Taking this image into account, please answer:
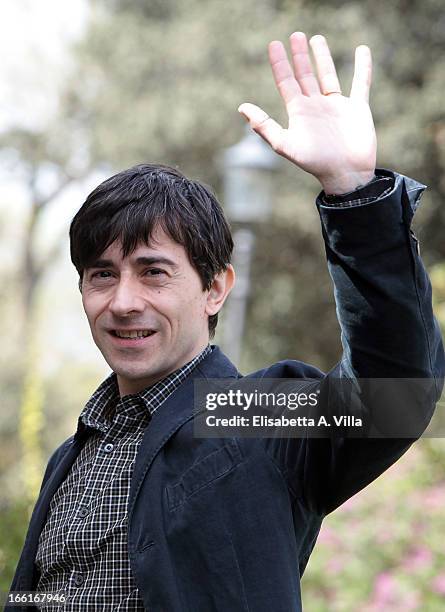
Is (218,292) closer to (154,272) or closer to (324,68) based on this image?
(154,272)

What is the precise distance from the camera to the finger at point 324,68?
1.60 meters

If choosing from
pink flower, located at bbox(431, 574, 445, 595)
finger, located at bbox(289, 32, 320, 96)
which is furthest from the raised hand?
pink flower, located at bbox(431, 574, 445, 595)

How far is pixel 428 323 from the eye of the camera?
4.83 ft

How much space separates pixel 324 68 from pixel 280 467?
682mm

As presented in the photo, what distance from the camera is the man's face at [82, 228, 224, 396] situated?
176 centimetres

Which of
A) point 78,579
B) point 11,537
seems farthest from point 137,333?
point 11,537

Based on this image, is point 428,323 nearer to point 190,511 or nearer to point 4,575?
point 190,511

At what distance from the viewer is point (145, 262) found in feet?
5.79

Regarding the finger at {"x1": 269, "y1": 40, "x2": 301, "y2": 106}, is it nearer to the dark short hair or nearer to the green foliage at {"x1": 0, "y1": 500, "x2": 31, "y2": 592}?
the dark short hair

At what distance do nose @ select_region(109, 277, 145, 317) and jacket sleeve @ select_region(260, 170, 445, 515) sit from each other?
0.40m

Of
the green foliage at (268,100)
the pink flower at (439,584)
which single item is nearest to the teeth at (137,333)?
the pink flower at (439,584)

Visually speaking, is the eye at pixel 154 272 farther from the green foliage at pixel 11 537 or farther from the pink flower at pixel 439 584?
the pink flower at pixel 439 584

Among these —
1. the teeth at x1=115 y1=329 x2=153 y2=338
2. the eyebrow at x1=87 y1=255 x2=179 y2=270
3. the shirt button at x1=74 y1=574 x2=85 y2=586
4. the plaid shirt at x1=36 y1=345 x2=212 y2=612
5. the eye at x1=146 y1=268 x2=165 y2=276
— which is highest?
the eyebrow at x1=87 y1=255 x2=179 y2=270

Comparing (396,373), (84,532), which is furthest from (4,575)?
(396,373)
